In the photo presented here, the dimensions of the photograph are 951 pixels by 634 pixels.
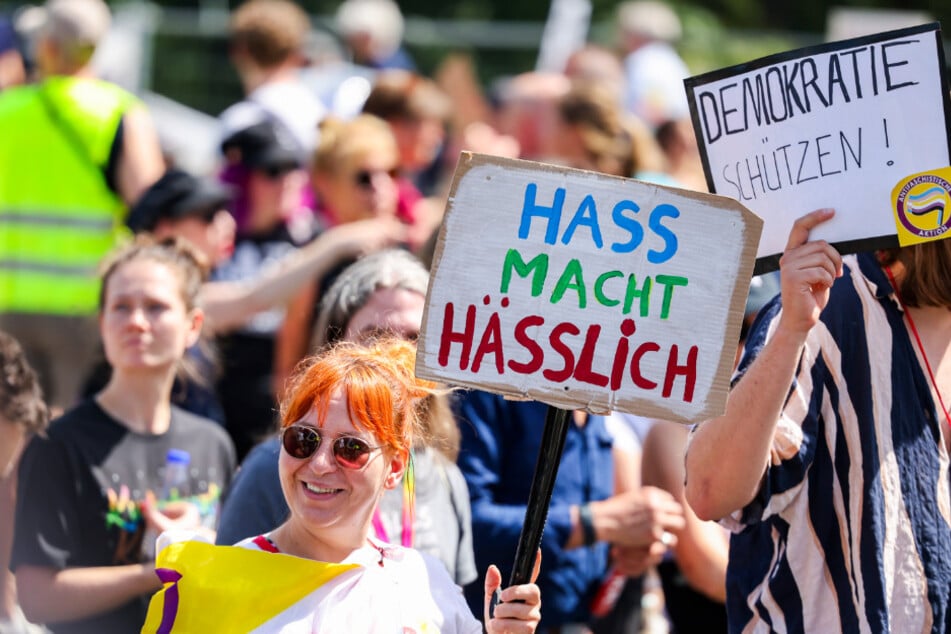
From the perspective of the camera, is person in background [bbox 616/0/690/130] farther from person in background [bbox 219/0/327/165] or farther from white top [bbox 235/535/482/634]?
white top [bbox 235/535/482/634]

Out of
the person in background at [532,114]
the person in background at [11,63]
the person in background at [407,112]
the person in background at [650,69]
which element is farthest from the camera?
the person in background at [650,69]

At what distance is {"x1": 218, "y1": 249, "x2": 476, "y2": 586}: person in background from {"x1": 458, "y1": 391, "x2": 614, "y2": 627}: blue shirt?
0.19 meters

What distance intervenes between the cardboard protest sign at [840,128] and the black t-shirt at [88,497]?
1692 millimetres

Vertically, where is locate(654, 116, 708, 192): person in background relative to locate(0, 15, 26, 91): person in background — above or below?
below

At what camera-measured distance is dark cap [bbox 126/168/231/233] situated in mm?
5215

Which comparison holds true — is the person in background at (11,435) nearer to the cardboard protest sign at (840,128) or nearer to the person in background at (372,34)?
the cardboard protest sign at (840,128)

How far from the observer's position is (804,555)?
2.82 metres

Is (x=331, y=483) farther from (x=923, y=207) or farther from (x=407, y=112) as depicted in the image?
(x=407, y=112)

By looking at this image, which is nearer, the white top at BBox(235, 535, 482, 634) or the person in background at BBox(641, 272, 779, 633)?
the white top at BBox(235, 535, 482, 634)

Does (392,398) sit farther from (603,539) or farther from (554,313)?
(603,539)

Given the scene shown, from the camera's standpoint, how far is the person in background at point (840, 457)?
108 inches

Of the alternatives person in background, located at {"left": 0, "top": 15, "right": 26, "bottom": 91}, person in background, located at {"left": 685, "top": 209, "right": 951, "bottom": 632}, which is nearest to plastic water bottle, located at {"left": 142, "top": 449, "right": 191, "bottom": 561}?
person in background, located at {"left": 685, "top": 209, "right": 951, "bottom": 632}

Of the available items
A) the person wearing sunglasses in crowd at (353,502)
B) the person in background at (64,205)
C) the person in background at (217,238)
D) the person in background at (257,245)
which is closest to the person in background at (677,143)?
the person in background at (257,245)

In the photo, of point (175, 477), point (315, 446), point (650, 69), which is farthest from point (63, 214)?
point (650, 69)
